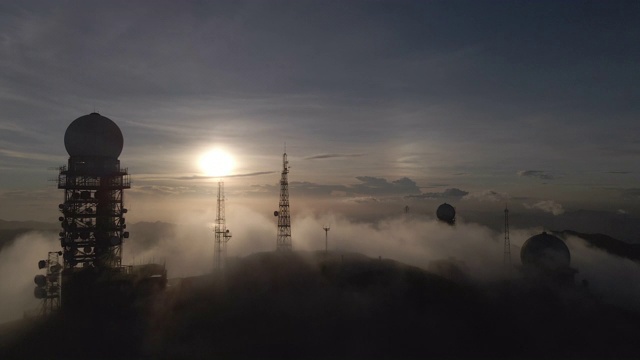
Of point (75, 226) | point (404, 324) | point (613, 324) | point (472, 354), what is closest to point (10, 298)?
point (75, 226)

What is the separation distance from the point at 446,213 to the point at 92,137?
92117 mm

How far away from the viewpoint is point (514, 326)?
63469 mm

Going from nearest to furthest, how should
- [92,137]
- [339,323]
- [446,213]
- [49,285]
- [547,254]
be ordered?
[339,323]
[49,285]
[92,137]
[547,254]
[446,213]

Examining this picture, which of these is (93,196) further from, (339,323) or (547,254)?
(547,254)

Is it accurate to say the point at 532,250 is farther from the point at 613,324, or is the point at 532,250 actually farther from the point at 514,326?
the point at 514,326

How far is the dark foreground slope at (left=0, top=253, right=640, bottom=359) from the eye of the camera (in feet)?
177

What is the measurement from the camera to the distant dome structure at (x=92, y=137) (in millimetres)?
65188

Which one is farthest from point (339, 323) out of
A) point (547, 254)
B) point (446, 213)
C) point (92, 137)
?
point (446, 213)

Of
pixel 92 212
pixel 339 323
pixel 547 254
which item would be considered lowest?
pixel 339 323

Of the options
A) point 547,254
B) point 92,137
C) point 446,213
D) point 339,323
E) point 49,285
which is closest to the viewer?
point 339,323

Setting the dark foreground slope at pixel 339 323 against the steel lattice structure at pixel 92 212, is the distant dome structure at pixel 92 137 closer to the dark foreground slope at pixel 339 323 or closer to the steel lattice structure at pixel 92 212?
the steel lattice structure at pixel 92 212

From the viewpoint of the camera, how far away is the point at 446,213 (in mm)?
123375

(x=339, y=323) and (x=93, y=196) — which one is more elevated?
(x=93, y=196)

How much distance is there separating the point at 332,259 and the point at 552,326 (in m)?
40.1
